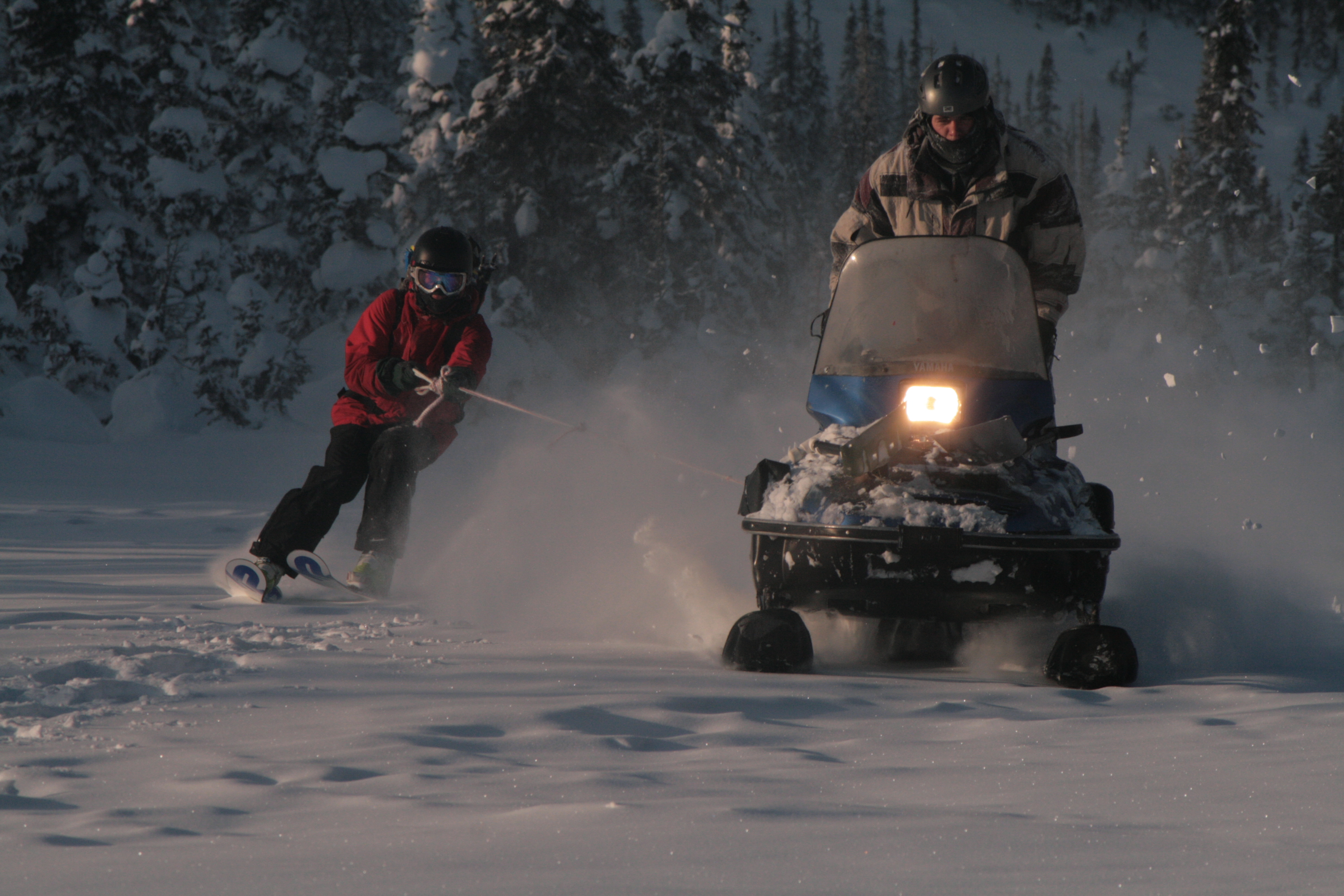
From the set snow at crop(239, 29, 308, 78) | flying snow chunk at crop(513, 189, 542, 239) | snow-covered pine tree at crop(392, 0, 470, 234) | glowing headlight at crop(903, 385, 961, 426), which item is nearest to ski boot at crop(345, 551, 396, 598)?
glowing headlight at crop(903, 385, 961, 426)

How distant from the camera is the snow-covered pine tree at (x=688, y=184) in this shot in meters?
28.1

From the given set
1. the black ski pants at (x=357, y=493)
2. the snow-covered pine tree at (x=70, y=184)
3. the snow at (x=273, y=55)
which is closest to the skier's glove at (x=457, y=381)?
the black ski pants at (x=357, y=493)

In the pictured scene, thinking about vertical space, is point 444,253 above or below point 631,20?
below

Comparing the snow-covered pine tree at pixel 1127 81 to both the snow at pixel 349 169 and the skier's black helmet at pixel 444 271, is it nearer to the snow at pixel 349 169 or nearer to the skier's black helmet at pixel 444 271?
the snow at pixel 349 169

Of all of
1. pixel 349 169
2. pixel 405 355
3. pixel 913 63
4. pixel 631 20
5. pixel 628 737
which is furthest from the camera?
pixel 913 63

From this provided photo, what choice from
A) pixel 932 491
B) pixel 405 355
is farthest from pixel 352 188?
pixel 932 491

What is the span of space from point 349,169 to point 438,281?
20.8 metres

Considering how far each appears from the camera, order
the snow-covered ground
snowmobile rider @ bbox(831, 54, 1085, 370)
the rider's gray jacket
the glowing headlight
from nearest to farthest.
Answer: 1. the snow-covered ground
2. the glowing headlight
3. snowmobile rider @ bbox(831, 54, 1085, 370)
4. the rider's gray jacket

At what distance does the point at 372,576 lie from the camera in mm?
5949

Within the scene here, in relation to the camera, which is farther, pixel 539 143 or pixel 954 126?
pixel 539 143

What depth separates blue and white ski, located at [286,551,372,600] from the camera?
585 cm

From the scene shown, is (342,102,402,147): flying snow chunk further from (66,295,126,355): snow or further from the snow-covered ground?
the snow-covered ground

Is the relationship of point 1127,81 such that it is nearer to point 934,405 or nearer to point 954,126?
point 954,126

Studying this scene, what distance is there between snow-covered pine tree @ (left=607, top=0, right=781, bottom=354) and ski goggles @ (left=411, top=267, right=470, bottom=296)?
22676 mm
